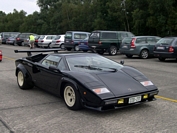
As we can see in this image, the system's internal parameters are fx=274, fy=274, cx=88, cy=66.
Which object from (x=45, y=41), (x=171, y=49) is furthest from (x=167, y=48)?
(x=45, y=41)

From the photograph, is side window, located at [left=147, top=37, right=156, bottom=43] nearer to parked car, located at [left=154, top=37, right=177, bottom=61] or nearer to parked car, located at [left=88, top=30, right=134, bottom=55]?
parked car, located at [left=154, top=37, right=177, bottom=61]

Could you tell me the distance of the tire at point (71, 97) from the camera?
550cm

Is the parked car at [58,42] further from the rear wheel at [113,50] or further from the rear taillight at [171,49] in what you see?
the rear taillight at [171,49]

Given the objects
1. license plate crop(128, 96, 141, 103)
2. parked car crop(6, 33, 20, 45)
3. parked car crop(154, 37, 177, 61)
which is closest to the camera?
license plate crop(128, 96, 141, 103)

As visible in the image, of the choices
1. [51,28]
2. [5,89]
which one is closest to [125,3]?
[51,28]

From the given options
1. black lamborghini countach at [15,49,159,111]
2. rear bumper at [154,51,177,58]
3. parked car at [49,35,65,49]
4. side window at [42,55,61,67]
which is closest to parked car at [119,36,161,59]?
rear bumper at [154,51,177,58]

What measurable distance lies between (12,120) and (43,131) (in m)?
0.90

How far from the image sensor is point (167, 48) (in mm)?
15328

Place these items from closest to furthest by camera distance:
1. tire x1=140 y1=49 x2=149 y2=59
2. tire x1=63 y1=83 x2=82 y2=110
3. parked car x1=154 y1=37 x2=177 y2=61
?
tire x1=63 y1=83 x2=82 y2=110 < parked car x1=154 y1=37 x2=177 y2=61 < tire x1=140 y1=49 x2=149 y2=59

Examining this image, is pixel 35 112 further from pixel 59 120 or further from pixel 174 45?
pixel 174 45

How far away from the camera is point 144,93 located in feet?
18.1

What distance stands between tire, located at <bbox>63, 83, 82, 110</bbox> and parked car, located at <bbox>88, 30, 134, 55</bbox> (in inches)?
576

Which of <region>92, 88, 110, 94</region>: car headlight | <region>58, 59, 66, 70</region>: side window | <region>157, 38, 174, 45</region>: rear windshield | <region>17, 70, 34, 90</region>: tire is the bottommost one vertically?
<region>17, 70, 34, 90</region>: tire

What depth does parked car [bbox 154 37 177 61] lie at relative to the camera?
1511 centimetres
